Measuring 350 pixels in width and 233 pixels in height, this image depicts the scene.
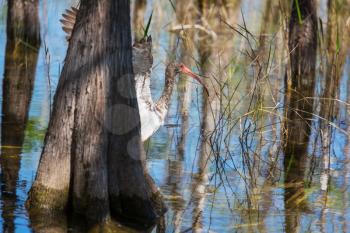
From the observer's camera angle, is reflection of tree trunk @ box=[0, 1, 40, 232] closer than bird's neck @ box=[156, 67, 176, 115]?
Yes

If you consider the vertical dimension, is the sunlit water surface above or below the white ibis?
below

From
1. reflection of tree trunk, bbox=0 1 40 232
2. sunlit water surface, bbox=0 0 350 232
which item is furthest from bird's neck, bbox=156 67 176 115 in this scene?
reflection of tree trunk, bbox=0 1 40 232

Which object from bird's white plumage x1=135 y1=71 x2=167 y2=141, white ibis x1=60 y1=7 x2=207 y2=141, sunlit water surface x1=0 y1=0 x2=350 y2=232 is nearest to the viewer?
sunlit water surface x1=0 y1=0 x2=350 y2=232

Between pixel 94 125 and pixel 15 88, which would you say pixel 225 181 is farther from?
pixel 15 88

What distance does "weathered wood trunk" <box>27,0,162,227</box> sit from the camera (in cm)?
761

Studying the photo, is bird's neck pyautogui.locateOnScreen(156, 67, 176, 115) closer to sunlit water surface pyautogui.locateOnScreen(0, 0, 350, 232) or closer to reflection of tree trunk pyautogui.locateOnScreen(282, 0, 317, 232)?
sunlit water surface pyautogui.locateOnScreen(0, 0, 350, 232)

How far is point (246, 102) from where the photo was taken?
1317cm

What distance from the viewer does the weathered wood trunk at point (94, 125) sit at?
25.0 ft

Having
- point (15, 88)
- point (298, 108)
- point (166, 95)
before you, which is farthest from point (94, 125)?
point (15, 88)

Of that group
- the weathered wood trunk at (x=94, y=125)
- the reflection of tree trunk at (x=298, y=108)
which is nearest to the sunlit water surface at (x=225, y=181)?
the reflection of tree trunk at (x=298, y=108)

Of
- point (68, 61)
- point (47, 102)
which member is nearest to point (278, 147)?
point (68, 61)

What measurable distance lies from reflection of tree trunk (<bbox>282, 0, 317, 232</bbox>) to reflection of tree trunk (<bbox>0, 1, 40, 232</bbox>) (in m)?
2.57

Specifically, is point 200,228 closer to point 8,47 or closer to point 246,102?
point 246,102

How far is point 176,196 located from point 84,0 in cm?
224
